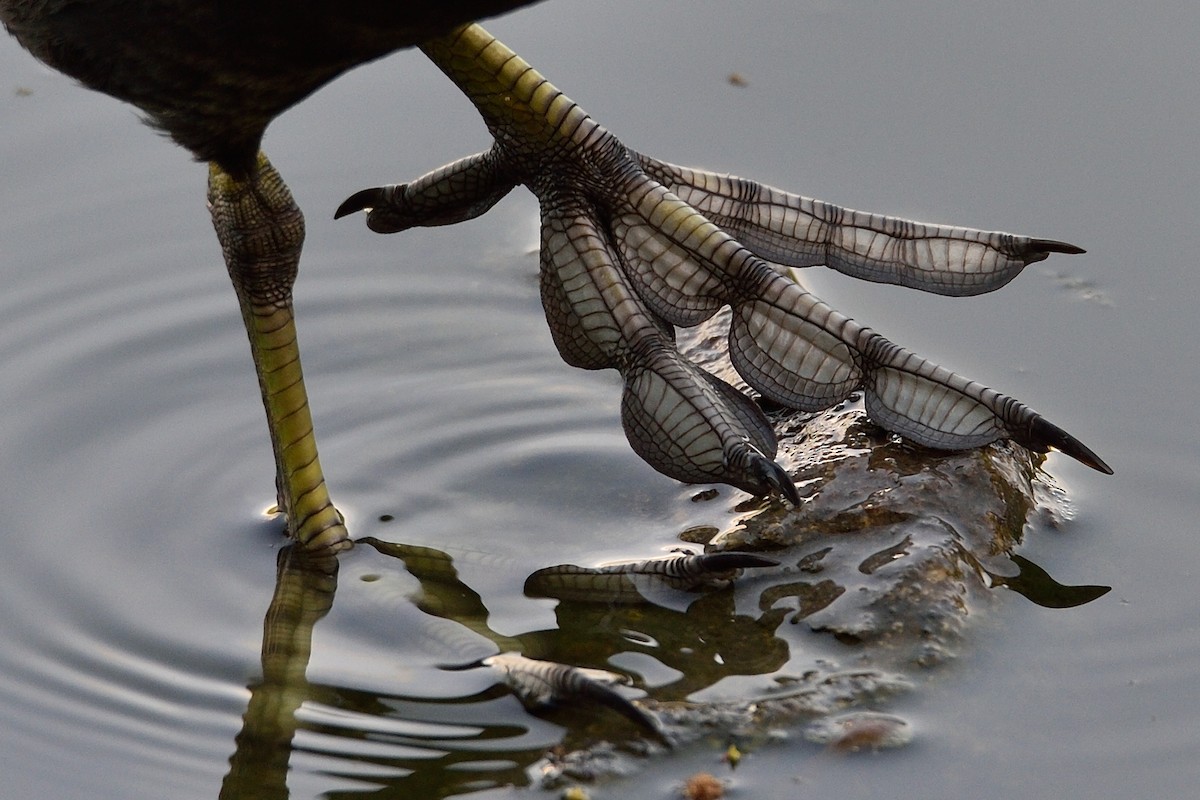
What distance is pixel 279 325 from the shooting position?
323 cm

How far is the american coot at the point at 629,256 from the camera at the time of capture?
2.88m

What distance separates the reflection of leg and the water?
0.03 meters

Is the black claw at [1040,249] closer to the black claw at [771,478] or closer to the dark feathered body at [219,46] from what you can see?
the black claw at [771,478]

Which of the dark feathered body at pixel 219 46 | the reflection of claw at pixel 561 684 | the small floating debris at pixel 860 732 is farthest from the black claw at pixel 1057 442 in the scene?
the dark feathered body at pixel 219 46

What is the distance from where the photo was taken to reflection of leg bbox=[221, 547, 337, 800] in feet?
8.68

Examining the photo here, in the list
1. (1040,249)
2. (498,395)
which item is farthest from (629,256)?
(1040,249)

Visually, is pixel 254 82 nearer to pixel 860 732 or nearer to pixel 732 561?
pixel 732 561

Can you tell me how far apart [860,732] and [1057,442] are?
0.72 meters

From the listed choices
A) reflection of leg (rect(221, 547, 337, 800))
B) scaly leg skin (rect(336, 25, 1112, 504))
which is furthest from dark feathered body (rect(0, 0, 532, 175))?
reflection of leg (rect(221, 547, 337, 800))

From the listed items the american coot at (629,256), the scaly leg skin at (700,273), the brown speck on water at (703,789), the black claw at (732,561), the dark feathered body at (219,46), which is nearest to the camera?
the brown speck on water at (703,789)

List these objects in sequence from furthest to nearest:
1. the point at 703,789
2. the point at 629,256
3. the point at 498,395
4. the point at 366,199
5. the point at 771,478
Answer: the point at 498,395, the point at 366,199, the point at 629,256, the point at 771,478, the point at 703,789

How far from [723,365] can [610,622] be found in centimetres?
92

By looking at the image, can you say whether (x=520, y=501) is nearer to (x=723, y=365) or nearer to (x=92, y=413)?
(x=723, y=365)

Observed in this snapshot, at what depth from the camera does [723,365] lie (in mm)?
3625
